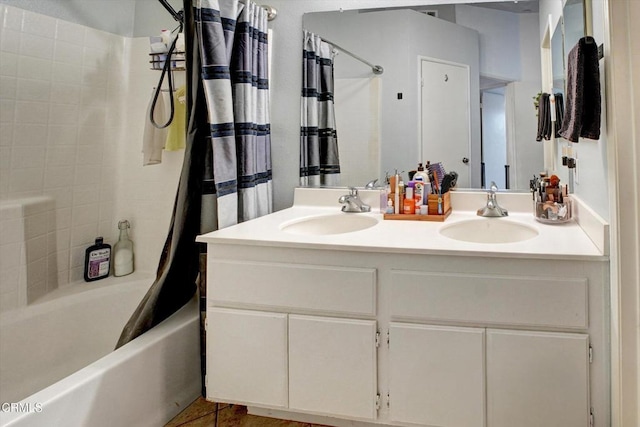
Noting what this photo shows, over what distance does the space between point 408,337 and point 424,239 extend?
1.07ft

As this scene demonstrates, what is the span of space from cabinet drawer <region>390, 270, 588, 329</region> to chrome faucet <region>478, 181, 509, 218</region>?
0.59 metres

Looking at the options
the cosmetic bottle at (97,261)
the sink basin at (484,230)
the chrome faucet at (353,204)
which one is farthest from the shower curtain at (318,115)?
→ the cosmetic bottle at (97,261)

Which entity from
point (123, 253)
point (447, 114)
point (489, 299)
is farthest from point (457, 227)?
point (123, 253)

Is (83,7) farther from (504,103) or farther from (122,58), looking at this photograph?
(504,103)

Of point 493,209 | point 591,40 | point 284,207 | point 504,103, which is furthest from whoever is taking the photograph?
point 284,207

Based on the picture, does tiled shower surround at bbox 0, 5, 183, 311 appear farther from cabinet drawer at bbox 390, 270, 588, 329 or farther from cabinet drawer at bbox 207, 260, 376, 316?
cabinet drawer at bbox 390, 270, 588, 329

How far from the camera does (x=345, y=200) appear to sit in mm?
1884

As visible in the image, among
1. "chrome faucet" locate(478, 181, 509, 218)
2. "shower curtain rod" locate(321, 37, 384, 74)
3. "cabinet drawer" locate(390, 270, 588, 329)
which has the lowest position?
"cabinet drawer" locate(390, 270, 588, 329)

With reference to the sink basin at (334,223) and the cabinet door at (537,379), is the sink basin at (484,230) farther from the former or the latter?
the cabinet door at (537,379)

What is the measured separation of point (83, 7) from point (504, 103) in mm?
2277

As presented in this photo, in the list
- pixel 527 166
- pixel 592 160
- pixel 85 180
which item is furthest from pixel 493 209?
pixel 85 180

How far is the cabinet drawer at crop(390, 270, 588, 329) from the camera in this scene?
1110 millimetres

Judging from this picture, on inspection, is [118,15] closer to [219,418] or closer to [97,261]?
[97,261]

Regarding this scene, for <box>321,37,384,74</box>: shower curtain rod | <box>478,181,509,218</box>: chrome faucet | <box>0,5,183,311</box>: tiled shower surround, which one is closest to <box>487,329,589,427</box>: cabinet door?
<box>478,181,509,218</box>: chrome faucet
